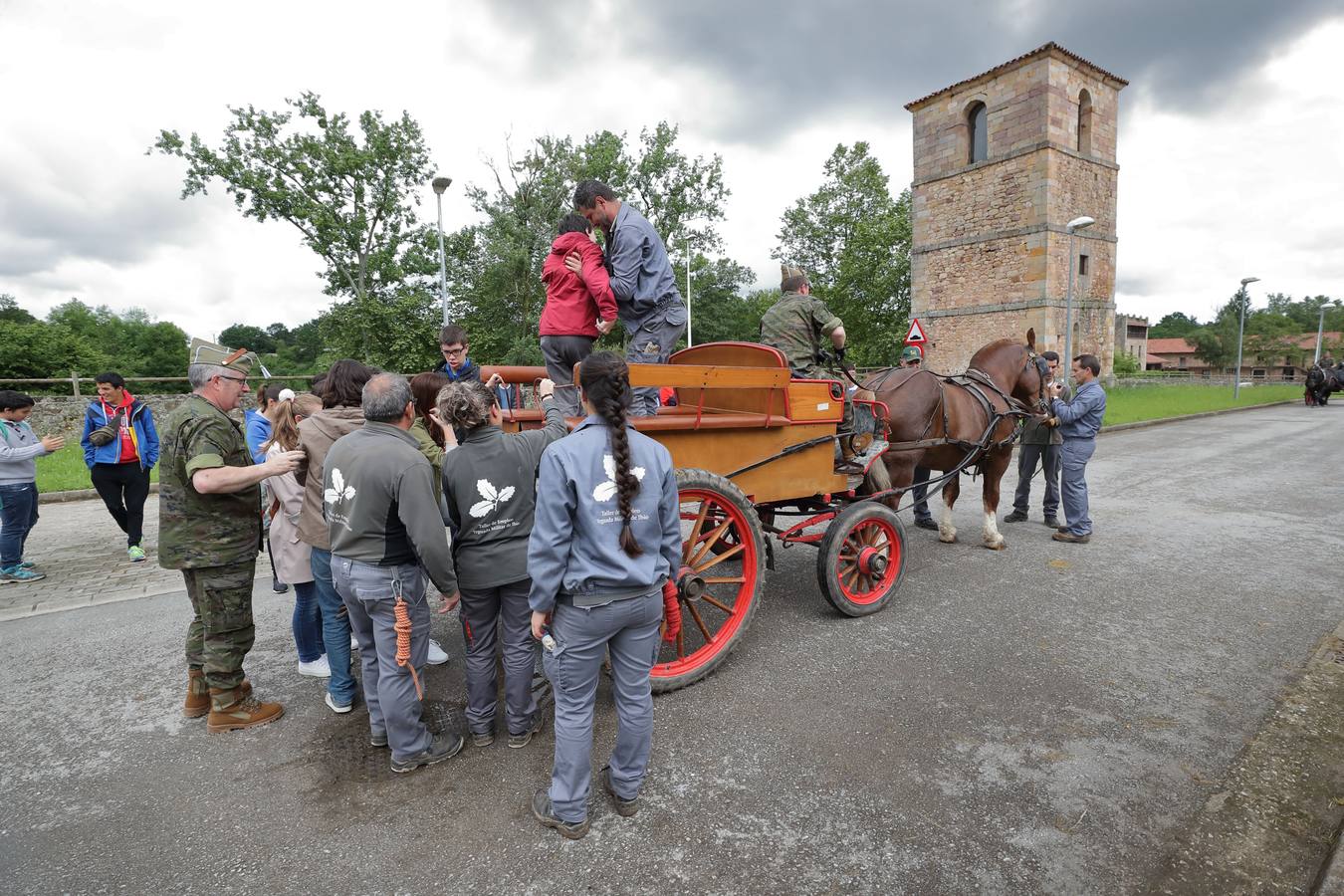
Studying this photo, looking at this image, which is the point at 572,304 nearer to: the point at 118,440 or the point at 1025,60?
the point at 118,440

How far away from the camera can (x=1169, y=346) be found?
8575 cm

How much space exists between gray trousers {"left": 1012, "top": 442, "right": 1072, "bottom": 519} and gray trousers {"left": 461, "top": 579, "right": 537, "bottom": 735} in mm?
6310

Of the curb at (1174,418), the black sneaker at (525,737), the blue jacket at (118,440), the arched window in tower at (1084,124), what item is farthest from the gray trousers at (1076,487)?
the arched window in tower at (1084,124)

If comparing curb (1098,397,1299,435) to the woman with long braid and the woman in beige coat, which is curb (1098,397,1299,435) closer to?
the woman with long braid

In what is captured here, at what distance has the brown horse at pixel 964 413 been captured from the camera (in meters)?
5.27

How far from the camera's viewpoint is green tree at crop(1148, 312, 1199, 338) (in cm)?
Answer: 9838

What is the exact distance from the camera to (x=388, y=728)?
2.79 m

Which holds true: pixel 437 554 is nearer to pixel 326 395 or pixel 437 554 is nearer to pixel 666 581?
pixel 666 581

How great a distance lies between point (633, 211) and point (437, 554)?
2139mm

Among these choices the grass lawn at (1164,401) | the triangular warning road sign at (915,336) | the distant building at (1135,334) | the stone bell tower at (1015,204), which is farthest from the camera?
the distant building at (1135,334)

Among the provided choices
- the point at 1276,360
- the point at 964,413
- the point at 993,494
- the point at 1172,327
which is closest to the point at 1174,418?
the point at 993,494

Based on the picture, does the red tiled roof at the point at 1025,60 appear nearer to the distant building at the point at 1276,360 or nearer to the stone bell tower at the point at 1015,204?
the stone bell tower at the point at 1015,204

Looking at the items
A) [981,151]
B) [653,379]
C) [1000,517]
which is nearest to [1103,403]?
[1000,517]

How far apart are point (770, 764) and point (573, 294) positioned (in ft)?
8.65
